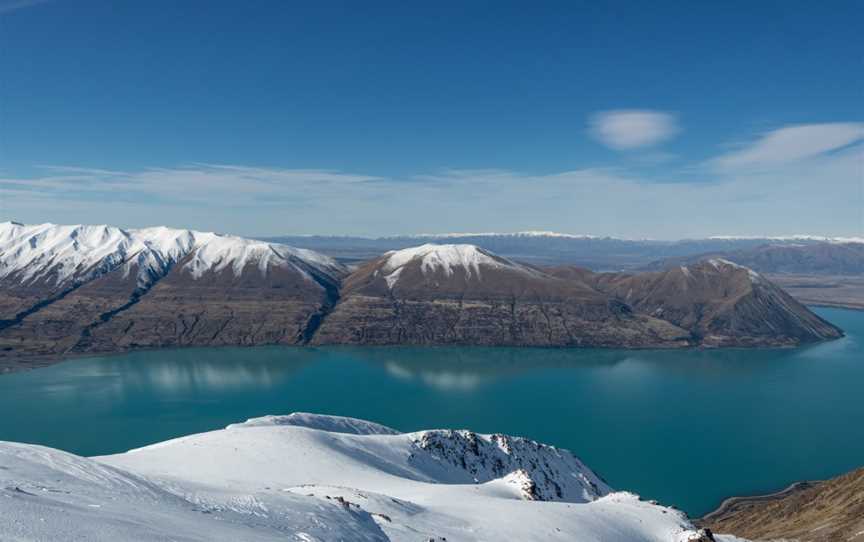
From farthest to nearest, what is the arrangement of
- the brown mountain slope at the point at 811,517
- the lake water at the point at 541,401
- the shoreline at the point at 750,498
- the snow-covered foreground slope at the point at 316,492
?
the lake water at the point at 541,401
the shoreline at the point at 750,498
the brown mountain slope at the point at 811,517
the snow-covered foreground slope at the point at 316,492

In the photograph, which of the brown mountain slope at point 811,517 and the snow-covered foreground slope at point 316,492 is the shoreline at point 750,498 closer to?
the brown mountain slope at point 811,517

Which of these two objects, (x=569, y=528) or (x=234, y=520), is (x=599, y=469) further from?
(x=234, y=520)

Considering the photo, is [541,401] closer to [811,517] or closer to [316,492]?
[811,517]

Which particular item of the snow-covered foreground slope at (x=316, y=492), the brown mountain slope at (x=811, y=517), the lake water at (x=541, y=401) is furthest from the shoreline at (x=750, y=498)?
the snow-covered foreground slope at (x=316, y=492)

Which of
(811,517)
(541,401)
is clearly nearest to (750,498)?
(811,517)

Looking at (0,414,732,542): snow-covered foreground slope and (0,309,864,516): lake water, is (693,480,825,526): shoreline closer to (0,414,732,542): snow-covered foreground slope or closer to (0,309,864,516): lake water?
(0,309,864,516): lake water

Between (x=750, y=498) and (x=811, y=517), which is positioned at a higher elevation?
(x=811, y=517)

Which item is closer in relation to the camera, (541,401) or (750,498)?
(750,498)
